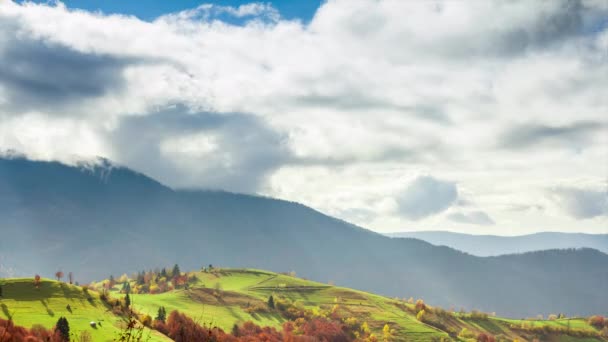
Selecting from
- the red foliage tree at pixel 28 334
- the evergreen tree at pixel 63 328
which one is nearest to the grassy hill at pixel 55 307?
the evergreen tree at pixel 63 328

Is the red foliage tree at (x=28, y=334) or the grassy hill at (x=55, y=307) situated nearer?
the red foliage tree at (x=28, y=334)

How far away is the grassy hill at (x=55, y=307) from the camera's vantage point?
118125 mm

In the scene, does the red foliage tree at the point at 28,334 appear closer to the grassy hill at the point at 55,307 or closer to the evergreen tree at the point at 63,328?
the evergreen tree at the point at 63,328

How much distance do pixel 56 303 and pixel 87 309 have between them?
8.15 m

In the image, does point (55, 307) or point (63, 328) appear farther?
point (55, 307)

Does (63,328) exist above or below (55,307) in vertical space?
below

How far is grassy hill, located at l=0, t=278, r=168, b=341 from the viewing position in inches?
4651

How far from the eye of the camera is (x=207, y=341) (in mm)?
17750

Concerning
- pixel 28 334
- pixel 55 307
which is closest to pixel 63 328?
pixel 28 334

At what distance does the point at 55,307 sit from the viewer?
134250 mm

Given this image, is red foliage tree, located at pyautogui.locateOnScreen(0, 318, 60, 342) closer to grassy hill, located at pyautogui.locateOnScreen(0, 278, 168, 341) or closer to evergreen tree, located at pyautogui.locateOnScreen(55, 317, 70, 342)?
evergreen tree, located at pyautogui.locateOnScreen(55, 317, 70, 342)

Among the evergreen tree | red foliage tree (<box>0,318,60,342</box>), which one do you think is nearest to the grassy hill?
the evergreen tree

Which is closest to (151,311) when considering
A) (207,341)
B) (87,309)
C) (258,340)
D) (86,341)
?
(258,340)

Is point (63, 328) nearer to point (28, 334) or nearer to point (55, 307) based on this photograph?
point (28, 334)
